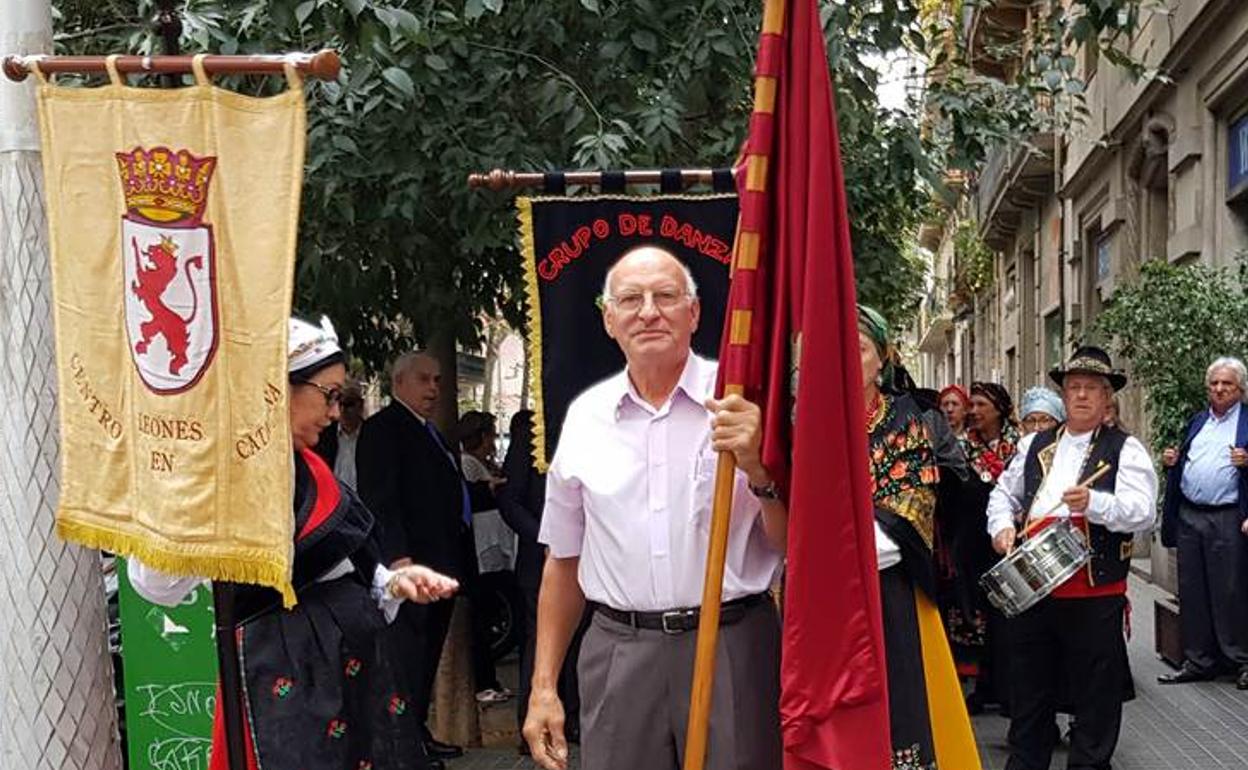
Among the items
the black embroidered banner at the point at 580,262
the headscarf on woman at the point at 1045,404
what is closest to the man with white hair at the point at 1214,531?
the headscarf on woman at the point at 1045,404

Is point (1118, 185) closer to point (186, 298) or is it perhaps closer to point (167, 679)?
point (167, 679)

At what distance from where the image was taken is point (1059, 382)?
7.23m

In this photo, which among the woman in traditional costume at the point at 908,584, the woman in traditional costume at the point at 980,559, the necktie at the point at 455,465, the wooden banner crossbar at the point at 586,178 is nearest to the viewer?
the woman in traditional costume at the point at 908,584

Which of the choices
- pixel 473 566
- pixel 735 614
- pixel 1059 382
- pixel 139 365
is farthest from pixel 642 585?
pixel 473 566

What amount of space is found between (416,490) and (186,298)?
12.7 feet

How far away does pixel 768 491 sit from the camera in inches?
137

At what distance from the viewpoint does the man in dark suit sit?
23.9 feet

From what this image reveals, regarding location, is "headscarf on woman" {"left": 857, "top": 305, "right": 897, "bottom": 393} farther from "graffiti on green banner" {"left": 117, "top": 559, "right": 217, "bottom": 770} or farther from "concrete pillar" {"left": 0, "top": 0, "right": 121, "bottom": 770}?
"graffiti on green banner" {"left": 117, "top": 559, "right": 217, "bottom": 770}

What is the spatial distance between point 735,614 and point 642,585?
0.24 m

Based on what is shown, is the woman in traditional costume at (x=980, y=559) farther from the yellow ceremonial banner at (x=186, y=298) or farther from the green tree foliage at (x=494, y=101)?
the yellow ceremonial banner at (x=186, y=298)

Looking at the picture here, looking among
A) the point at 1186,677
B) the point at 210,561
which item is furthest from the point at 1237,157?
the point at 210,561

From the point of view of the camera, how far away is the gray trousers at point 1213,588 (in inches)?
387

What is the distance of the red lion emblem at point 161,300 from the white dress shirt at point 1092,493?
14.1ft

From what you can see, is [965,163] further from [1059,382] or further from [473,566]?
→ [473,566]
